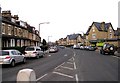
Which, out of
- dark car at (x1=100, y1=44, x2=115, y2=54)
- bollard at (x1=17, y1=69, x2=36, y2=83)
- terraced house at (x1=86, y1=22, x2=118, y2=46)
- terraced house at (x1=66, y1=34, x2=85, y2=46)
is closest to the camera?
bollard at (x1=17, y1=69, x2=36, y2=83)

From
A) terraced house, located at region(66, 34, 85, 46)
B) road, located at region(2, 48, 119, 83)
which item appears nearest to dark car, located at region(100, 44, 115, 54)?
road, located at region(2, 48, 119, 83)

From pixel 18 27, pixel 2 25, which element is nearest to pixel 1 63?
pixel 2 25

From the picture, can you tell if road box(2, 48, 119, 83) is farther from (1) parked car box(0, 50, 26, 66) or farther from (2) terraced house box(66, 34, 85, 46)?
(2) terraced house box(66, 34, 85, 46)

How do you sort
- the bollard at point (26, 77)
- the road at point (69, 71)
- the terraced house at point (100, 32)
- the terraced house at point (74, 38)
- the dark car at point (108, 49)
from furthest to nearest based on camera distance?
1. the terraced house at point (74, 38)
2. the terraced house at point (100, 32)
3. the dark car at point (108, 49)
4. the road at point (69, 71)
5. the bollard at point (26, 77)

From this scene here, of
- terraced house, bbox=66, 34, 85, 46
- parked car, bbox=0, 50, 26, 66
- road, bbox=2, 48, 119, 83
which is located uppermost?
terraced house, bbox=66, 34, 85, 46

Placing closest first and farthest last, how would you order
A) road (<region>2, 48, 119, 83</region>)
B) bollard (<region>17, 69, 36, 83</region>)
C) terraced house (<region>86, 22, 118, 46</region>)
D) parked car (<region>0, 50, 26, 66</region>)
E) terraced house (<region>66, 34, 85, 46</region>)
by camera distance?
bollard (<region>17, 69, 36, 83</region>), road (<region>2, 48, 119, 83</region>), parked car (<region>0, 50, 26, 66</region>), terraced house (<region>86, 22, 118, 46</region>), terraced house (<region>66, 34, 85, 46</region>)

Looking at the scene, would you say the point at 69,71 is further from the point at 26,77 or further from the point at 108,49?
the point at 108,49

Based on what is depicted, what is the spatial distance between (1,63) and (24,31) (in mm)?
38512

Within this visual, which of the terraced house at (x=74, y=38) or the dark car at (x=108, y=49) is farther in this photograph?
the terraced house at (x=74, y=38)

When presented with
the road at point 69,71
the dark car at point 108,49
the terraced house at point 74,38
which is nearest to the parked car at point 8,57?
the road at point 69,71

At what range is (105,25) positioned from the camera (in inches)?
3915

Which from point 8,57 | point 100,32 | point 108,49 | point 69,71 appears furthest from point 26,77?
point 100,32

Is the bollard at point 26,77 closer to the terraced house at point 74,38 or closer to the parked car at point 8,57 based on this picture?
the parked car at point 8,57

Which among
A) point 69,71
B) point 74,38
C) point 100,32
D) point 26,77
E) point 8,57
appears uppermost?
point 100,32
